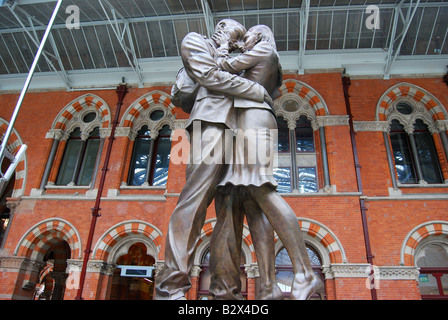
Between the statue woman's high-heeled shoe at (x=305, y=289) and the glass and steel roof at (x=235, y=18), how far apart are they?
870cm

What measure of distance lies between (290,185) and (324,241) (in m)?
1.87

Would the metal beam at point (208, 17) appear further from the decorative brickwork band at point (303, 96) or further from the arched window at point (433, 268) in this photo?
A: the arched window at point (433, 268)

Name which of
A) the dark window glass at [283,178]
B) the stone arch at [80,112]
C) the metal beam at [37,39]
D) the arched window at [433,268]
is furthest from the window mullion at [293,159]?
the metal beam at [37,39]

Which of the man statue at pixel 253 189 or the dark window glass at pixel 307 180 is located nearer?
the man statue at pixel 253 189

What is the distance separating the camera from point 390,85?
10.4 meters

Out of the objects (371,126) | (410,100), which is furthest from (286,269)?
(410,100)

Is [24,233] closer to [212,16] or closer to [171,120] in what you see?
[171,120]

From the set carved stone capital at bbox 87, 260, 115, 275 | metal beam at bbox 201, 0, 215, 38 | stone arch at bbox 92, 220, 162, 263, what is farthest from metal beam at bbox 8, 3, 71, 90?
carved stone capital at bbox 87, 260, 115, 275

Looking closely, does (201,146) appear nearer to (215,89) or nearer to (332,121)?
(215,89)

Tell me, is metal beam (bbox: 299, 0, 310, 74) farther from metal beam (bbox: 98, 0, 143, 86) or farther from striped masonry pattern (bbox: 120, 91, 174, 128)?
metal beam (bbox: 98, 0, 143, 86)

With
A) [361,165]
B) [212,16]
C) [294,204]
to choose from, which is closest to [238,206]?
[294,204]

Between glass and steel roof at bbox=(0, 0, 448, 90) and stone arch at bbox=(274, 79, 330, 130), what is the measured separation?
26.3 inches

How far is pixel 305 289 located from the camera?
189 cm

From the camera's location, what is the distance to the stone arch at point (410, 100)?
32.9 ft
